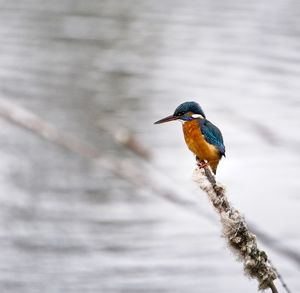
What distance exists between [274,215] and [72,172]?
1.85m

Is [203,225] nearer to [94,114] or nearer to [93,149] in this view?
[93,149]

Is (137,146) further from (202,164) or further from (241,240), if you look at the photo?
(241,240)

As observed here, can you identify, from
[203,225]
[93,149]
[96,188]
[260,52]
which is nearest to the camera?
[203,225]

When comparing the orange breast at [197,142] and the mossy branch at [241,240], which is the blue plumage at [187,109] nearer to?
the orange breast at [197,142]

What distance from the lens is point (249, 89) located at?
1062 cm

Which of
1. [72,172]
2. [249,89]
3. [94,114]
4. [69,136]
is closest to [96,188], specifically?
[72,172]

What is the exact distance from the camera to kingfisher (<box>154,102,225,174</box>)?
235 centimetres

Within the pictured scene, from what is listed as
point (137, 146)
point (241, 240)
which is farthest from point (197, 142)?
point (137, 146)

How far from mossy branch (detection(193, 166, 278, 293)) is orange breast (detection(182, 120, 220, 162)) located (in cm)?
24

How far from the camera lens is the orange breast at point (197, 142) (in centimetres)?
237

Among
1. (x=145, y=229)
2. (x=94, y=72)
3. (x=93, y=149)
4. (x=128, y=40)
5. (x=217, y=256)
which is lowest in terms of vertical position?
(x=217, y=256)

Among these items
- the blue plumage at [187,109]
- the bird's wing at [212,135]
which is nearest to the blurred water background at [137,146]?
the bird's wing at [212,135]

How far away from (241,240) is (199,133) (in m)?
0.39

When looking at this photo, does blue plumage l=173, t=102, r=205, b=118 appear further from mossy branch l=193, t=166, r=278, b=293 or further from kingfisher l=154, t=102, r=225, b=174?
mossy branch l=193, t=166, r=278, b=293
